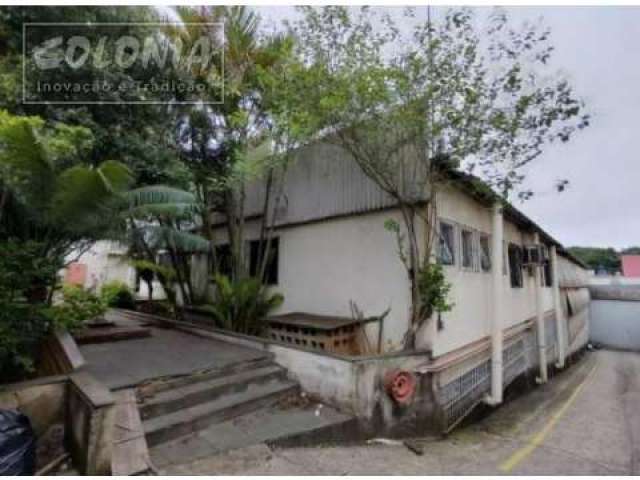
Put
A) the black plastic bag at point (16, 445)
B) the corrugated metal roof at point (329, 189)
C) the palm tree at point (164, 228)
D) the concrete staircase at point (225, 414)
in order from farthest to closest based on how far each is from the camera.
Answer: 1. the corrugated metal roof at point (329, 189)
2. the palm tree at point (164, 228)
3. the concrete staircase at point (225, 414)
4. the black plastic bag at point (16, 445)

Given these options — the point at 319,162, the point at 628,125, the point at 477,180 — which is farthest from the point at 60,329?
the point at 628,125

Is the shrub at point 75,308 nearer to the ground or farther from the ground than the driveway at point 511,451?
farther from the ground

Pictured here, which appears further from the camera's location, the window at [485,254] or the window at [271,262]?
the window at [271,262]

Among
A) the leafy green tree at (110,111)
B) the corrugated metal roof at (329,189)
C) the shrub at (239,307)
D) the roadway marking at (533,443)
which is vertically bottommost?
the roadway marking at (533,443)

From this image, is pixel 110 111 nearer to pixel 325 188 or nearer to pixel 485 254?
pixel 325 188

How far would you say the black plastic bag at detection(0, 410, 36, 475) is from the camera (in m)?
2.92

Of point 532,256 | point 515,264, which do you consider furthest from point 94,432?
point 532,256

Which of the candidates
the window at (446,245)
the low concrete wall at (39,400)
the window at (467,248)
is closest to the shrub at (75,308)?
the low concrete wall at (39,400)

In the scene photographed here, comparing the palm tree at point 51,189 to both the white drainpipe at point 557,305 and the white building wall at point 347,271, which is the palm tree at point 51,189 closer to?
the white building wall at point 347,271

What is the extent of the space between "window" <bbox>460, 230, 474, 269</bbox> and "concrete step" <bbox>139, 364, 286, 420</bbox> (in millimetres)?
4508

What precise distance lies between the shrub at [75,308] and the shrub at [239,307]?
2.22 meters

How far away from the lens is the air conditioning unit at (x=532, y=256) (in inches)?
429

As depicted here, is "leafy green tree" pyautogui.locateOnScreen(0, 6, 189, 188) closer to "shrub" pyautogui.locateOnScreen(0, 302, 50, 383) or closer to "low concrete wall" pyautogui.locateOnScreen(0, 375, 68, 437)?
"shrub" pyautogui.locateOnScreen(0, 302, 50, 383)

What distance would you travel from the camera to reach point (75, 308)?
6.46 m
